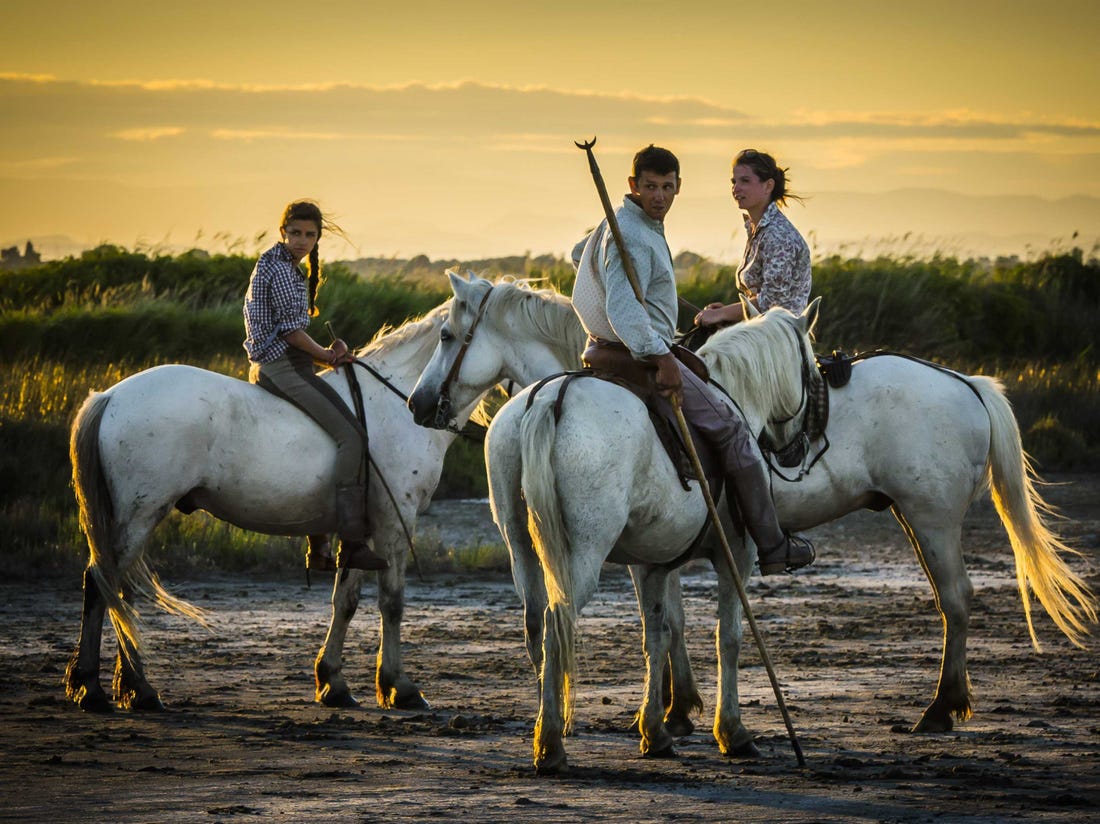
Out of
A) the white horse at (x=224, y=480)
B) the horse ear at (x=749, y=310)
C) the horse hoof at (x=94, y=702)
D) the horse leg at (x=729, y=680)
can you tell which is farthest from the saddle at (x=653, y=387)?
the horse hoof at (x=94, y=702)

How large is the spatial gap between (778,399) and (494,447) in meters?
1.45

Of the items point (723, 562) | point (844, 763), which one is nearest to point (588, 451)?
point (723, 562)

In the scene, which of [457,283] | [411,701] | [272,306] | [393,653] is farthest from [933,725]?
[272,306]

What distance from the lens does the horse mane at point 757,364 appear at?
22.7ft

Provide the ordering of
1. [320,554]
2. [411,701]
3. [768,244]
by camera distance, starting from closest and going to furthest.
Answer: [768,244]
[411,701]
[320,554]

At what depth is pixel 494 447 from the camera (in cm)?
644

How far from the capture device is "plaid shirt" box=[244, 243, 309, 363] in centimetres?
860

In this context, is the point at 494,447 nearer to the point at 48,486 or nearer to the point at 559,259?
the point at 48,486

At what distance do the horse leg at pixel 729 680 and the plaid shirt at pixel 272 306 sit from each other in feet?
9.97

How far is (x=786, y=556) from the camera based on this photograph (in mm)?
6793

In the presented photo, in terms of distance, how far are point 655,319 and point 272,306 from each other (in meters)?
2.82

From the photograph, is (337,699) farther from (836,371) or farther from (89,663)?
(836,371)

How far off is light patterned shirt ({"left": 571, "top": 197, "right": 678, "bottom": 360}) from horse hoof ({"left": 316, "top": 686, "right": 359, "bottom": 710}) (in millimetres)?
2756

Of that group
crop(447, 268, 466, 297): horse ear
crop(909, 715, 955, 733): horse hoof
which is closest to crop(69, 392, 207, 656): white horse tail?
crop(447, 268, 466, 297): horse ear
